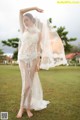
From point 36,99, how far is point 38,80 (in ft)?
0.46

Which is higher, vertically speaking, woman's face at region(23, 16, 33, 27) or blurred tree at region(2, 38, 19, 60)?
woman's face at region(23, 16, 33, 27)

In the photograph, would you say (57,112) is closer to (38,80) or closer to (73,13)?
(38,80)

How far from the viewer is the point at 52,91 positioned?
3.13m

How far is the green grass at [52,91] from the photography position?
10.0ft

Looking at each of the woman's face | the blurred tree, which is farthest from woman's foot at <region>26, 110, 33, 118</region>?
the woman's face

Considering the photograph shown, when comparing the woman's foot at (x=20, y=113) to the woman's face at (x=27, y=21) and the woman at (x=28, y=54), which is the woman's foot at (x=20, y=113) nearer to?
the woman at (x=28, y=54)

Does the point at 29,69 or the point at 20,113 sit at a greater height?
the point at 29,69

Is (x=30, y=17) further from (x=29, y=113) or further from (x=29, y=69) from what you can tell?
(x=29, y=113)

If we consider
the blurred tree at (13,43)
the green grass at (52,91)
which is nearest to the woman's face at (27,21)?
the blurred tree at (13,43)

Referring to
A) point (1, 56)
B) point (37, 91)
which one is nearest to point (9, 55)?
point (1, 56)

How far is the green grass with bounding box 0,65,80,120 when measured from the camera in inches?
120

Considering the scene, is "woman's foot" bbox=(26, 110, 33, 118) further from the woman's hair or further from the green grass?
the woman's hair

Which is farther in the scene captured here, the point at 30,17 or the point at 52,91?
Result: the point at 52,91

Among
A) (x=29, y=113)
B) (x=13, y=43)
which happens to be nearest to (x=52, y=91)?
(x=29, y=113)
